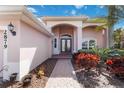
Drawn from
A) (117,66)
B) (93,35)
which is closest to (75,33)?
(93,35)

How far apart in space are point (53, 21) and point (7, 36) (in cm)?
1344

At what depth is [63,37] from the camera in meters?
25.9

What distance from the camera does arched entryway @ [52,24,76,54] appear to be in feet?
77.3

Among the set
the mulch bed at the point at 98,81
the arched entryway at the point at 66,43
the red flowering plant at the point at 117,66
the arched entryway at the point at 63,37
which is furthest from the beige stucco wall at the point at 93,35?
the red flowering plant at the point at 117,66

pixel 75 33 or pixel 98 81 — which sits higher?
pixel 75 33

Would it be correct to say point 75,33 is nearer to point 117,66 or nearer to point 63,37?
point 63,37

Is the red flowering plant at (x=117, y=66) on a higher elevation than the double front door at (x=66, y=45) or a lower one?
lower

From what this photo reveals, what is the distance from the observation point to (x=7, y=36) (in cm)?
777

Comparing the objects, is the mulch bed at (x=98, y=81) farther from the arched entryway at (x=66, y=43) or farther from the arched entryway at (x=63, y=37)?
the arched entryway at (x=66, y=43)

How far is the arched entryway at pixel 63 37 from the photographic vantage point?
2356 cm

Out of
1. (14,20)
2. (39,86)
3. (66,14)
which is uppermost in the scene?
(66,14)
